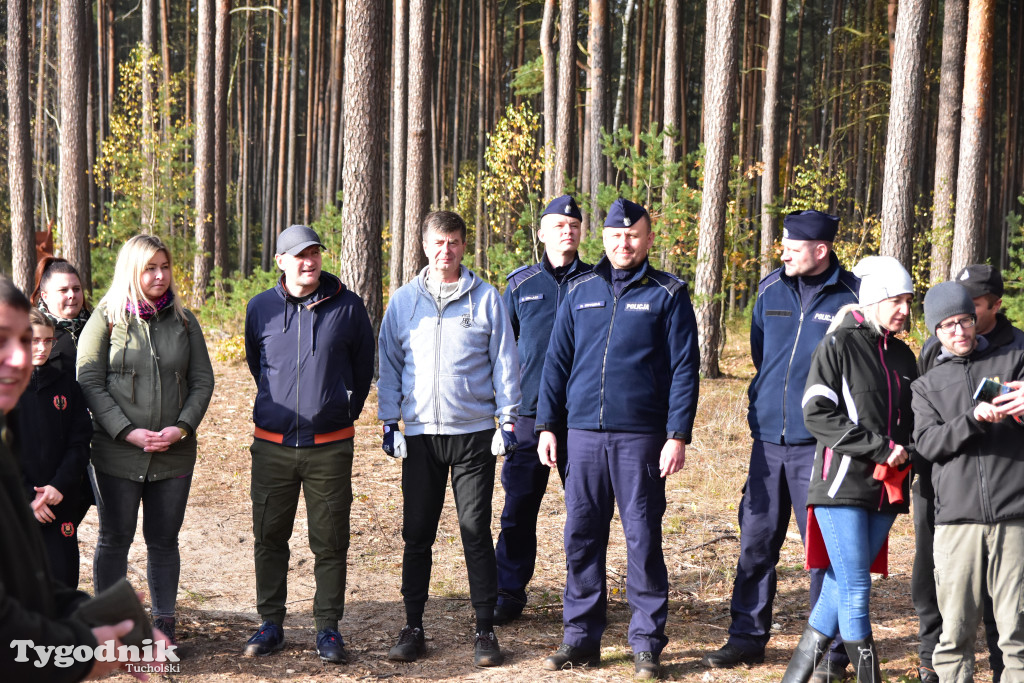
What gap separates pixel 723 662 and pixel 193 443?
9.97 feet

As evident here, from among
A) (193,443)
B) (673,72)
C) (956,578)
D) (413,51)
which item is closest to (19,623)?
(193,443)

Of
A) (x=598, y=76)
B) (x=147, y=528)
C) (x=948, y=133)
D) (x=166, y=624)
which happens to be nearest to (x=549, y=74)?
(x=598, y=76)

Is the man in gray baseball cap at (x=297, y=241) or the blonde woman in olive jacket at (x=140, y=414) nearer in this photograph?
the blonde woman in olive jacket at (x=140, y=414)

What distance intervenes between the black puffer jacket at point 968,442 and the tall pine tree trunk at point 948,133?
11486 mm

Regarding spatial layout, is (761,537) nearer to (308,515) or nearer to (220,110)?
(308,515)

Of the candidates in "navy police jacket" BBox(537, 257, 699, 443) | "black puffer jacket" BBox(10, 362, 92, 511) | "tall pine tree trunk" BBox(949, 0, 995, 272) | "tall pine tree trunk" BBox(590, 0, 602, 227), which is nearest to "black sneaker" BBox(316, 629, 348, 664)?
"black puffer jacket" BBox(10, 362, 92, 511)

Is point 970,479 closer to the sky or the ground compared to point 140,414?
closer to the ground

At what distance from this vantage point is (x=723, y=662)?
4715 mm

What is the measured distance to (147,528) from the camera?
15.6ft

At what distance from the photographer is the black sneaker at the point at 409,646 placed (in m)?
4.77

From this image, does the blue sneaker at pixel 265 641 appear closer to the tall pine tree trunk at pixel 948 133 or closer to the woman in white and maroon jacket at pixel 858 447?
the woman in white and maroon jacket at pixel 858 447

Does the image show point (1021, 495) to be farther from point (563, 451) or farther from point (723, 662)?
point (563, 451)

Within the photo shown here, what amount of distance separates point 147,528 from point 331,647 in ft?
3.79

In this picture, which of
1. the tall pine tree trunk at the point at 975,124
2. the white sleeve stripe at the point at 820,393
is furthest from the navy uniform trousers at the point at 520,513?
the tall pine tree trunk at the point at 975,124
